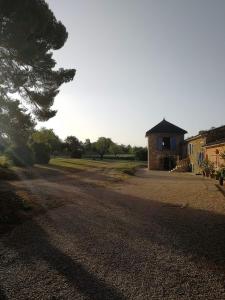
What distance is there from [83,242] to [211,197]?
27.8 feet

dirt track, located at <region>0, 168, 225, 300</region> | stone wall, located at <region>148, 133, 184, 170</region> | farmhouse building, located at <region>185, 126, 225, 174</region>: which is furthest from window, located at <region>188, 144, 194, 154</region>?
dirt track, located at <region>0, 168, 225, 300</region>

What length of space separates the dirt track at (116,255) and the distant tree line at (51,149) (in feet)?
43.2

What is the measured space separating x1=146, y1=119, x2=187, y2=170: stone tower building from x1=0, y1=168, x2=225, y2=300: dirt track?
1133 inches

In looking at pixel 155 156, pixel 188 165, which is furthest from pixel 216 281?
pixel 155 156

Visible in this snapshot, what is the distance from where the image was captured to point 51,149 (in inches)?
1956

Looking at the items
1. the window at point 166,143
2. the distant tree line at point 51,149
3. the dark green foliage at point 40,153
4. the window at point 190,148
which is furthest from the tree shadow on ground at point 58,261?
the window at point 166,143

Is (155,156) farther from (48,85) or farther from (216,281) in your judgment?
(216,281)

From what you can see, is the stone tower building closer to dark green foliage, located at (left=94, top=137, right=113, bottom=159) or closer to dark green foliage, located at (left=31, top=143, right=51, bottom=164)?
dark green foliage, located at (left=31, top=143, right=51, bottom=164)

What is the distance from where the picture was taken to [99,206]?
11.1 m

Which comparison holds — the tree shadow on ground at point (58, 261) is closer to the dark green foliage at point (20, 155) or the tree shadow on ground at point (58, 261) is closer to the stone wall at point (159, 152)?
the dark green foliage at point (20, 155)

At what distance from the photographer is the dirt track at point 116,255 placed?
4445 mm

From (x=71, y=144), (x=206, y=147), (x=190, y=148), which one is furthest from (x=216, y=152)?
(x=71, y=144)

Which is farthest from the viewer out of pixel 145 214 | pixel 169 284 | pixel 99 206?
pixel 99 206

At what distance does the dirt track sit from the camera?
14.6 ft
